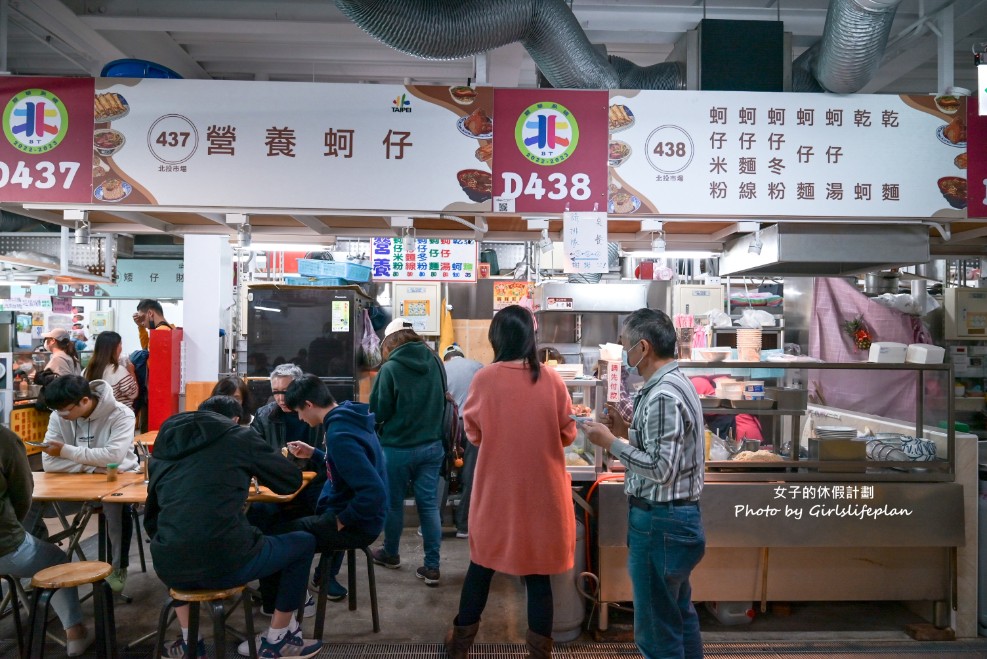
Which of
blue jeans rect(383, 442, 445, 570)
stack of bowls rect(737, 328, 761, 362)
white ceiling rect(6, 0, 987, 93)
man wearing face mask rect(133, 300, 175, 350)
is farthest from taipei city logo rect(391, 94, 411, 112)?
man wearing face mask rect(133, 300, 175, 350)

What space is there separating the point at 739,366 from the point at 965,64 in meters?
4.41

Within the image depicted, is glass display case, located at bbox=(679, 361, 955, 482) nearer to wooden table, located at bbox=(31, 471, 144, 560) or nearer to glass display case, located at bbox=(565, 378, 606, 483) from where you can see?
glass display case, located at bbox=(565, 378, 606, 483)

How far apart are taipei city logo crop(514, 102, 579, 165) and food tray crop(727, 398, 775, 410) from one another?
175cm

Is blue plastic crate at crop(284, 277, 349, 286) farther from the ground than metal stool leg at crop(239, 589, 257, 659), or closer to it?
farther from the ground

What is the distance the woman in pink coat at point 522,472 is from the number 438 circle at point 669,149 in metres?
1.35

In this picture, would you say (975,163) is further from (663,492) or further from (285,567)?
(285,567)

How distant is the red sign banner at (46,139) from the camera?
3320mm

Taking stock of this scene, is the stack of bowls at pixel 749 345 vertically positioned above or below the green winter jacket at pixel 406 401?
above

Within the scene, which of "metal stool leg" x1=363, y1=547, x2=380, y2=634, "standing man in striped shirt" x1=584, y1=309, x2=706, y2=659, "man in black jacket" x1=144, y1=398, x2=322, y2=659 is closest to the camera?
"standing man in striped shirt" x1=584, y1=309, x2=706, y2=659

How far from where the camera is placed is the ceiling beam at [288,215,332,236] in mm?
3850

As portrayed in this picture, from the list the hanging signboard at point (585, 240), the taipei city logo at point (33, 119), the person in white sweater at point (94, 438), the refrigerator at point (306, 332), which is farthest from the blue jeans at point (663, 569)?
the refrigerator at point (306, 332)

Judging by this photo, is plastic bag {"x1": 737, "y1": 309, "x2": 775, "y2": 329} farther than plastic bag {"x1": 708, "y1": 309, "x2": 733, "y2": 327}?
No

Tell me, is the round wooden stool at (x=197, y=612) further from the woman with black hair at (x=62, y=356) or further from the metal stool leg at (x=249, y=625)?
the woman with black hair at (x=62, y=356)

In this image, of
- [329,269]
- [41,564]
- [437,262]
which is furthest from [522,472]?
[437,262]
